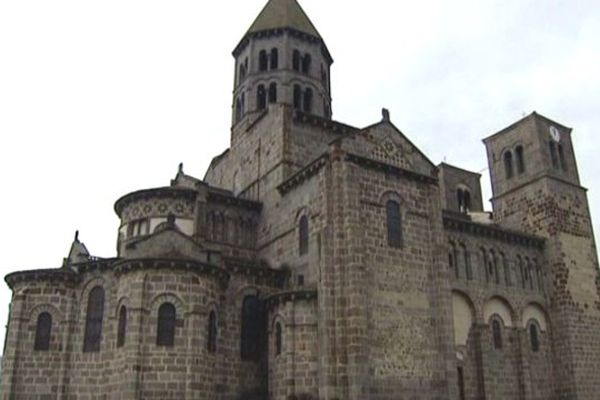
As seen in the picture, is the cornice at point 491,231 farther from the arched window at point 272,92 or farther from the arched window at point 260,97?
the arched window at point 260,97

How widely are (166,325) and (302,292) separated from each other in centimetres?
559

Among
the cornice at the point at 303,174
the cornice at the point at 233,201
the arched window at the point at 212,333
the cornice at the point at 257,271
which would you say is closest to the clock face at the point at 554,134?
the cornice at the point at 303,174

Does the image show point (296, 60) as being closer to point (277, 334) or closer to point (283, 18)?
point (283, 18)

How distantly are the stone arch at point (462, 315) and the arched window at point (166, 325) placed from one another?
49.2 ft

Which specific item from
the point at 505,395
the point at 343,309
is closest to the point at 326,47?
the point at 343,309

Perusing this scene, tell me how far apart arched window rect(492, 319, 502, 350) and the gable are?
9.95 metres

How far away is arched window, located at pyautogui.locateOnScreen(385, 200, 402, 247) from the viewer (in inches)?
1084

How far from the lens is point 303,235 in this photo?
2852 cm

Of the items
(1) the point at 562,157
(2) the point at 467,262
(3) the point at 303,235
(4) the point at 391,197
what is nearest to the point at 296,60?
(4) the point at 391,197

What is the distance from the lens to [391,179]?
2845cm

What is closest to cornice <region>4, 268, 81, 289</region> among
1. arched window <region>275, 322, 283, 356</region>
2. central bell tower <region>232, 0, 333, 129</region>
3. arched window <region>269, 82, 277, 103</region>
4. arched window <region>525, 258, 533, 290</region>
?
arched window <region>275, 322, 283, 356</region>

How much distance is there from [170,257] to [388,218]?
966cm

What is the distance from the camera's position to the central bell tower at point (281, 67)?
121 ft

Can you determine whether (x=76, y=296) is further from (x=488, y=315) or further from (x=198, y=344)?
(x=488, y=315)
